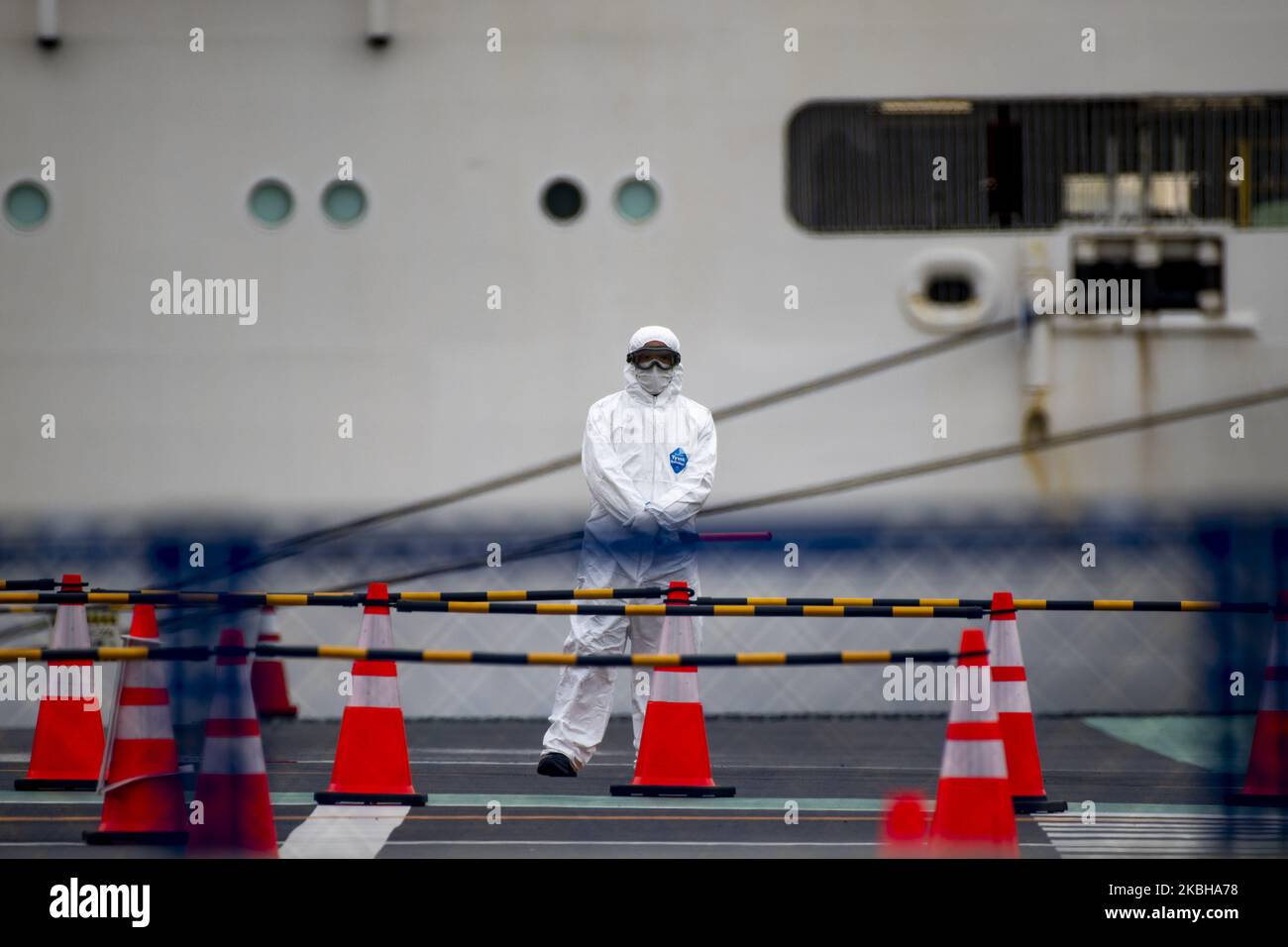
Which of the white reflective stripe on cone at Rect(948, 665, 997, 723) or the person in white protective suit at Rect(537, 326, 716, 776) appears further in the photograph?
the person in white protective suit at Rect(537, 326, 716, 776)

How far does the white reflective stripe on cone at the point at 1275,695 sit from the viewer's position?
26.5 ft

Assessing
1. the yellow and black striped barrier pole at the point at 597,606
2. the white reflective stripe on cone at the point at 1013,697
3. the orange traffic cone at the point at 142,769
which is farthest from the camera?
the white reflective stripe on cone at the point at 1013,697

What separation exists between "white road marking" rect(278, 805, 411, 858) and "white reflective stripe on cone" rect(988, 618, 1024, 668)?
2362mm

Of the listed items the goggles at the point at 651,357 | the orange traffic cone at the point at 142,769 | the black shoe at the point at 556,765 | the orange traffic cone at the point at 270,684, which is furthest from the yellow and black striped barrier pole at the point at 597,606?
the orange traffic cone at the point at 270,684

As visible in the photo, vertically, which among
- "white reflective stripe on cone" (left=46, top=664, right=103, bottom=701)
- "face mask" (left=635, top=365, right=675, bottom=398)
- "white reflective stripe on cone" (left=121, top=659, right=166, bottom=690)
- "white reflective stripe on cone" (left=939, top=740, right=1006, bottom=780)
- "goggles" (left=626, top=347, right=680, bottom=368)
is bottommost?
"white reflective stripe on cone" (left=939, top=740, right=1006, bottom=780)

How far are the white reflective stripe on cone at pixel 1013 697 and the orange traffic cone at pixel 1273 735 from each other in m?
1.06

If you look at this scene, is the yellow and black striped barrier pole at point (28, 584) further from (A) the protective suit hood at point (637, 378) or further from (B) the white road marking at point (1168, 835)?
(B) the white road marking at point (1168, 835)

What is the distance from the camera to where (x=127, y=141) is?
11188 mm

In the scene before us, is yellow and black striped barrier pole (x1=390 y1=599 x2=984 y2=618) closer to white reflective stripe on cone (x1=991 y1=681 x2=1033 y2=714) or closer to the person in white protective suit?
white reflective stripe on cone (x1=991 y1=681 x2=1033 y2=714)

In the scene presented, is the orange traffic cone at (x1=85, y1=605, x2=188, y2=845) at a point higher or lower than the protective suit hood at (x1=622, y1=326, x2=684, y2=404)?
lower

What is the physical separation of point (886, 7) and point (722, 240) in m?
1.62

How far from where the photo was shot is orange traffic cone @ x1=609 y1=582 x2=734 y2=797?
7801 millimetres

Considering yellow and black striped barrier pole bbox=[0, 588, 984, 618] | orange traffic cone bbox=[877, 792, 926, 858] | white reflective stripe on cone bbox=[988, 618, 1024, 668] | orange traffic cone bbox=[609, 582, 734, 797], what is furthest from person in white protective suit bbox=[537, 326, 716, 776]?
orange traffic cone bbox=[877, 792, 926, 858]
